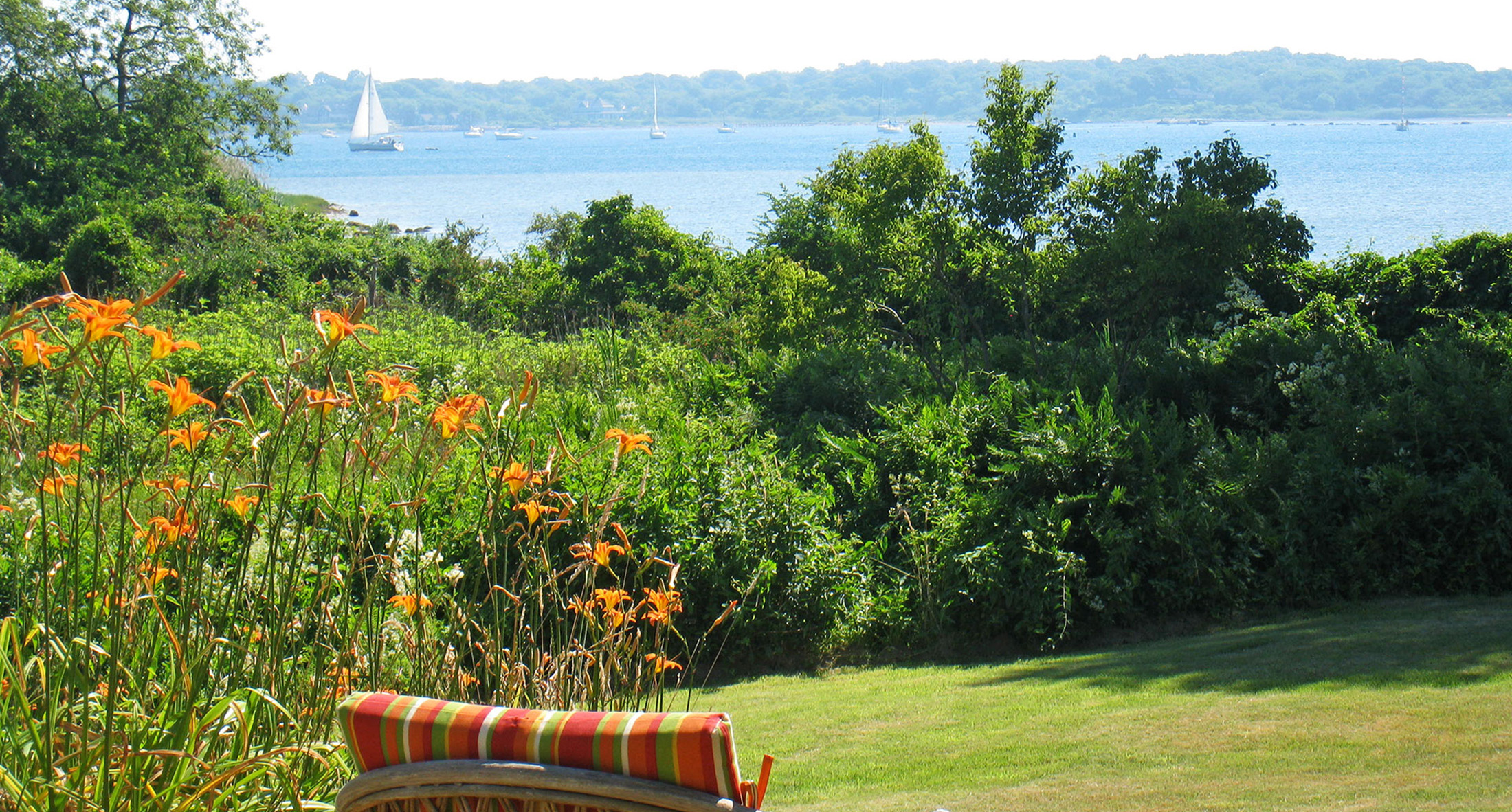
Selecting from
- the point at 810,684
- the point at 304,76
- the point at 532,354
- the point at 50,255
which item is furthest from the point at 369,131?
the point at 810,684

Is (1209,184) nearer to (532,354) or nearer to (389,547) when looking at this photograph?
(532,354)

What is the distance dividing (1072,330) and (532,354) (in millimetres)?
6694

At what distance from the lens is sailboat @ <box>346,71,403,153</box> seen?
12400cm

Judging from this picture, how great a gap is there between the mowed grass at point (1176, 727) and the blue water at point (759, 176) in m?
6.01

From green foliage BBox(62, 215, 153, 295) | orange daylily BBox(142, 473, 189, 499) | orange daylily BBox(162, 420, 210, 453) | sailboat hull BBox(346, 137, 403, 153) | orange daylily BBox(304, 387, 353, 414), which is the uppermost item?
sailboat hull BBox(346, 137, 403, 153)

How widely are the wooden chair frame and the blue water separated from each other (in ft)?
30.9

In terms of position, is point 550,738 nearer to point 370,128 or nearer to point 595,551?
point 595,551

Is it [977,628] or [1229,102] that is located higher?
[1229,102]

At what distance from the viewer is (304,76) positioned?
652 feet

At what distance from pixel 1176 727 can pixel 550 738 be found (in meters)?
3.17

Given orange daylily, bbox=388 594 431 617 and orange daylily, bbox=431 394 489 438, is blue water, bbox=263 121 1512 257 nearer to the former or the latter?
orange daylily, bbox=388 594 431 617

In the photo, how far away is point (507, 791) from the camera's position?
4.97ft

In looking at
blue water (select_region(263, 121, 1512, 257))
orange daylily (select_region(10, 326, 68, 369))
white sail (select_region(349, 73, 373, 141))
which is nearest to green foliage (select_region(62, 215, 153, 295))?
blue water (select_region(263, 121, 1512, 257))

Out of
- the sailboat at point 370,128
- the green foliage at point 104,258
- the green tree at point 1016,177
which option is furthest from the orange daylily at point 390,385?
the sailboat at point 370,128
